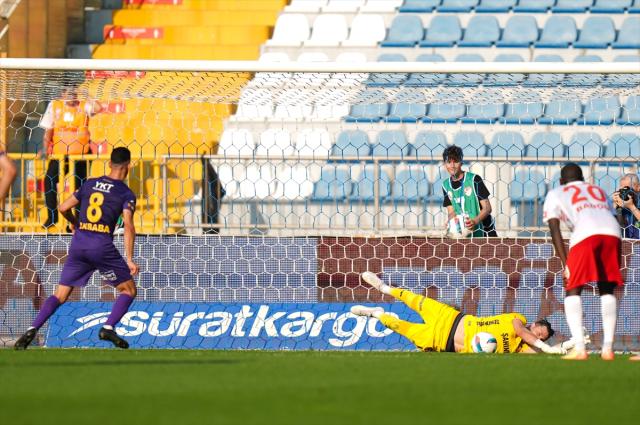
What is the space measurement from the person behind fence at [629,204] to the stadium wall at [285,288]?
52cm

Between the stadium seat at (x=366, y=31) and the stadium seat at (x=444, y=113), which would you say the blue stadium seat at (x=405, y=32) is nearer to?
the stadium seat at (x=366, y=31)

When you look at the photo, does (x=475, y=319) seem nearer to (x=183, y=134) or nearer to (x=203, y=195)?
(x=203, y=195)

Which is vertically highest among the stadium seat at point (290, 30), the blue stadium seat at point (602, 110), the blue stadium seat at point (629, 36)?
the stadium seat at point (290, 30)

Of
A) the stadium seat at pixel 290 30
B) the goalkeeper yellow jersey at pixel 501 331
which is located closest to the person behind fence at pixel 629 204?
the goalkeeper yellow jersey at pixel 501 331

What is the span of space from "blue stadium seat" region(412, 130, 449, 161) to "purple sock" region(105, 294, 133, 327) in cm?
547

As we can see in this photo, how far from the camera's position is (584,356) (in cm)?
870

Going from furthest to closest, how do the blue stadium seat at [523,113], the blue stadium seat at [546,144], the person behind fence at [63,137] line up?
the blue stadium seat at [523,113] < the blue stadium seat at [546,144] < the person behind fence at [63,137]

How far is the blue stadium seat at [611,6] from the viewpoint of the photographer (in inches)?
706

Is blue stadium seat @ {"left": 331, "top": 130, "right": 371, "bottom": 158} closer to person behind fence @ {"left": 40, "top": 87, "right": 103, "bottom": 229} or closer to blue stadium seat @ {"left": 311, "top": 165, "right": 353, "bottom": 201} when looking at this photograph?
blue stadium seat @ {"left": 311, "top": 165, "right": 353, "bottom": 201}

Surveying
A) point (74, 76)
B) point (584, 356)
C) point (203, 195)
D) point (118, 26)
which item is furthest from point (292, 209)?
point (118, 26)

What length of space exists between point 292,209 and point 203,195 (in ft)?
3.28

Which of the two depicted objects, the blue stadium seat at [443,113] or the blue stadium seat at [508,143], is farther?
the blue stadium seat at [443,113]

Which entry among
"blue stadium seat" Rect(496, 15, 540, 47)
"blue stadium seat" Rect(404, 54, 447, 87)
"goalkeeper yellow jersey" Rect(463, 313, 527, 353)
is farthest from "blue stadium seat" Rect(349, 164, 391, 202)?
"blue stadium seat" Rect(496, 15, 540, 47)

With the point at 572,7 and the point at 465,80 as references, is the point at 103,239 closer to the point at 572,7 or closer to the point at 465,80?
the point at 465,80
